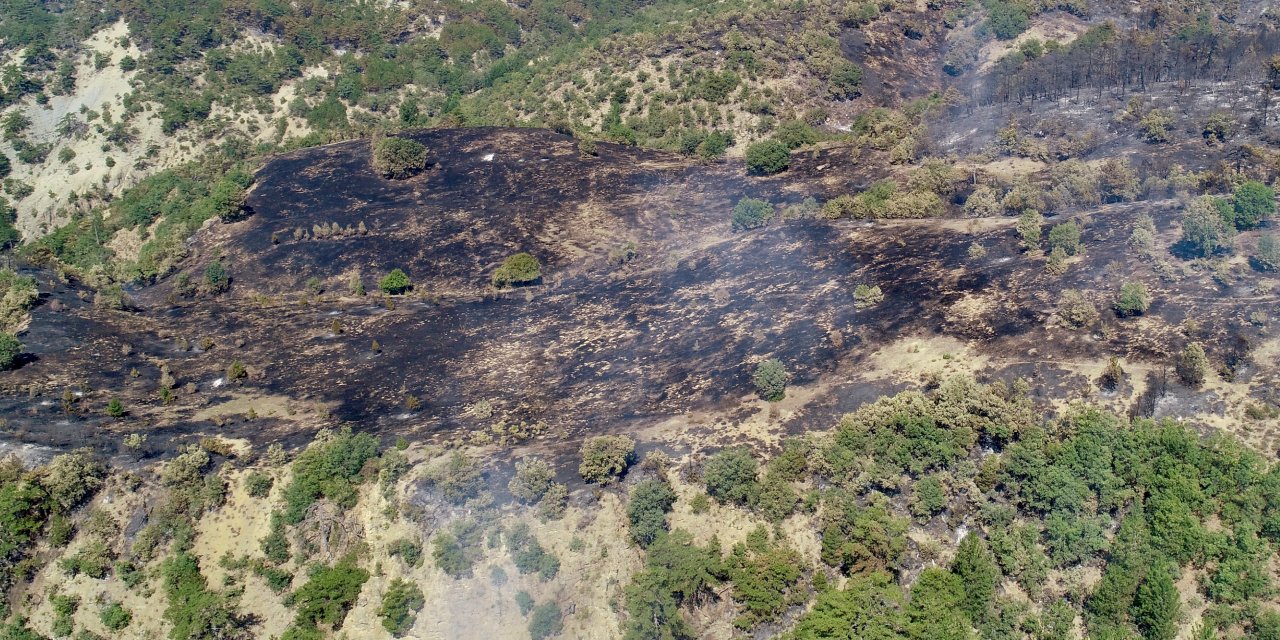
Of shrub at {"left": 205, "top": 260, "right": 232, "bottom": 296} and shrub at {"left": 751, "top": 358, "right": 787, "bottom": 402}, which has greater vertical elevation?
shrub at {"left": 205, "top": 260, "right": 232, "bottom": 296}

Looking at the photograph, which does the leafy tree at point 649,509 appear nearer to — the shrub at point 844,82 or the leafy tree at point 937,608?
the leafy tree at point 937,608

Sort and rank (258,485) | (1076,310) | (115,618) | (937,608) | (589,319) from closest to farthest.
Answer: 1. (937,608)
2. (115,618)
3. (258,485)
4. (1076,310)
5. (589,319)

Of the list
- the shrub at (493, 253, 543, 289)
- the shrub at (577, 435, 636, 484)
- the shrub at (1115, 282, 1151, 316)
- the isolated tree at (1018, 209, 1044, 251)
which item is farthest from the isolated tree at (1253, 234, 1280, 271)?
the shrub at (493, 253, 543, 289)

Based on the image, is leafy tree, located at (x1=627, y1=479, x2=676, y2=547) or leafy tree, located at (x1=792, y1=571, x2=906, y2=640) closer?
leafy tree, located at (x1=792, y1=571, x2=906, y2=640)

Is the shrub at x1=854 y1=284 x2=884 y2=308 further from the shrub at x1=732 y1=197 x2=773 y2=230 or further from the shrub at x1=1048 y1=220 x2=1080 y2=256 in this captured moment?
the shrub at x1=732 y1=197 x2=773 y2=230

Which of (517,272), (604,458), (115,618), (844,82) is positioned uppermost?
(844,82)

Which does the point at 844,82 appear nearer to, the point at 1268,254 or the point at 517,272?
the point at 517,272

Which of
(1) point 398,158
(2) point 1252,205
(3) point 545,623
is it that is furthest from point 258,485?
(2) point 1252,205
